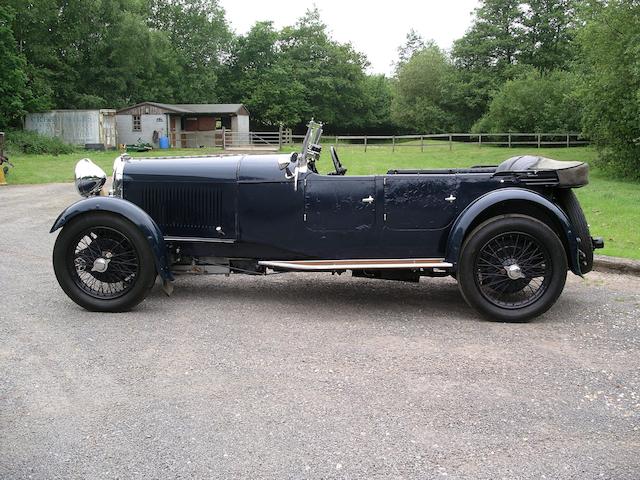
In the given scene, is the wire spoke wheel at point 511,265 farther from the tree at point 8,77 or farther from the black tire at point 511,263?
the tree at point 8,77

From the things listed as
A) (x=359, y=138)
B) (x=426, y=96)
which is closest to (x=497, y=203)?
(x=359, y=138)

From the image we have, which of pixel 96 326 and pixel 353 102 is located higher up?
pixel 353 102

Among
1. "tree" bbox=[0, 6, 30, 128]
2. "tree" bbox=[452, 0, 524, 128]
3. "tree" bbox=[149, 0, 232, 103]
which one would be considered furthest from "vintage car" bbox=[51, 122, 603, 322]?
"tree" bbox=[149, 0, 232, 103]

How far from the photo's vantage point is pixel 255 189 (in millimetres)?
5598

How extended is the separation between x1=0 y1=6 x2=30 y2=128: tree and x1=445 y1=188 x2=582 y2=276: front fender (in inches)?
1418

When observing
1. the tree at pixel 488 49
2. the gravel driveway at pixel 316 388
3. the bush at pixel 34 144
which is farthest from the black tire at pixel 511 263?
the tree at pixel 488 49

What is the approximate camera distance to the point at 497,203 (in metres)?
5.22

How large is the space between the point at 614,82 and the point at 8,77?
31.4m

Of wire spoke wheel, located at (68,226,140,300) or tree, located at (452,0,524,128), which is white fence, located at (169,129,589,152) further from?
wire spoke wheel, located at (68,226,140,300)

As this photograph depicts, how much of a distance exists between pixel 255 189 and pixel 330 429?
9.13 feet

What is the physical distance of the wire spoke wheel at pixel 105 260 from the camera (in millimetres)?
5473

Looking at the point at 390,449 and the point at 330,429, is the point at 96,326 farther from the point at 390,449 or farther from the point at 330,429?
the point at 390,449

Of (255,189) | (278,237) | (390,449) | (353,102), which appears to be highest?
(353,102)

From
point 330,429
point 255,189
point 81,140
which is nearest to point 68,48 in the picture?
point 81,140
